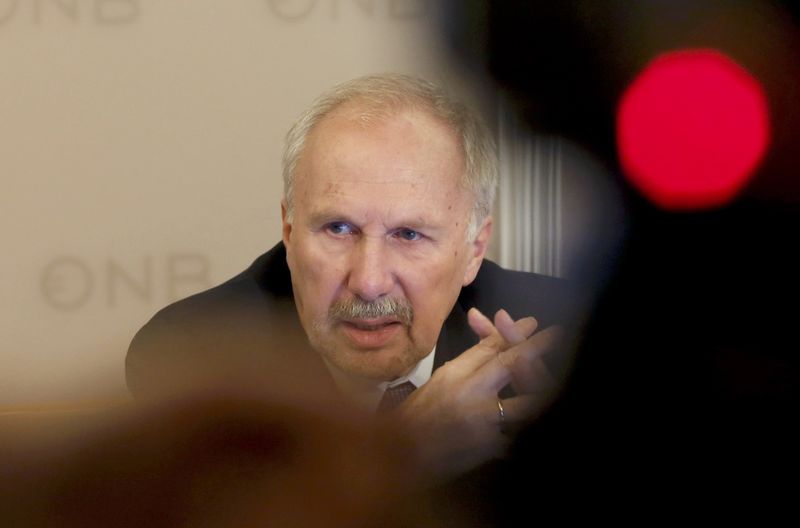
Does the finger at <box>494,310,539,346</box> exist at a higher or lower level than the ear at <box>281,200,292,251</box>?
lower

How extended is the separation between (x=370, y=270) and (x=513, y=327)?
0.13 meters

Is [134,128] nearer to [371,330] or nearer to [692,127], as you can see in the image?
[371,330]

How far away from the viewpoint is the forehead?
74 cm

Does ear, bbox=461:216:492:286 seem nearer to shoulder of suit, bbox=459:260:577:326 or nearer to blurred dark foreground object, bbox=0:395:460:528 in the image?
shoulder of suit, bbox=459:260:577:326

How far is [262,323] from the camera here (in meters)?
0.80

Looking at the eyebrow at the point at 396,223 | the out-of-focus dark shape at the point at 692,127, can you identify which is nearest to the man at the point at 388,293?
the eyebrow at the point at 396,223

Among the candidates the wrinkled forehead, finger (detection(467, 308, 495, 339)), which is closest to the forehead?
the wrinkled forehead

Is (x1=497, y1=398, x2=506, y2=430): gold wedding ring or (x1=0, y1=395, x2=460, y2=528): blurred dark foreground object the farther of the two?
(x1=497, y1=398, x2=506, y2=430): gold wedding ring

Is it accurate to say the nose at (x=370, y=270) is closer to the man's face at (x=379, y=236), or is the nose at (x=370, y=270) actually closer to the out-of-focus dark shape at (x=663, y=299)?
the man's face at (x=379, y=236)

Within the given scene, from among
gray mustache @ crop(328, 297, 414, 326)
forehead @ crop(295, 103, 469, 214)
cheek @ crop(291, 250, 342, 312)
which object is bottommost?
gray mustache @ crop(328, 297, 414, 326)

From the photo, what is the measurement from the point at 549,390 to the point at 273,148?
0.97ft

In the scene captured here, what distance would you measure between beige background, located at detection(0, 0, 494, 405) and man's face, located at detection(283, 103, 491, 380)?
4 cm

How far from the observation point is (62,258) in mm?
777

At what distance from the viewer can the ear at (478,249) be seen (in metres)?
0.77
